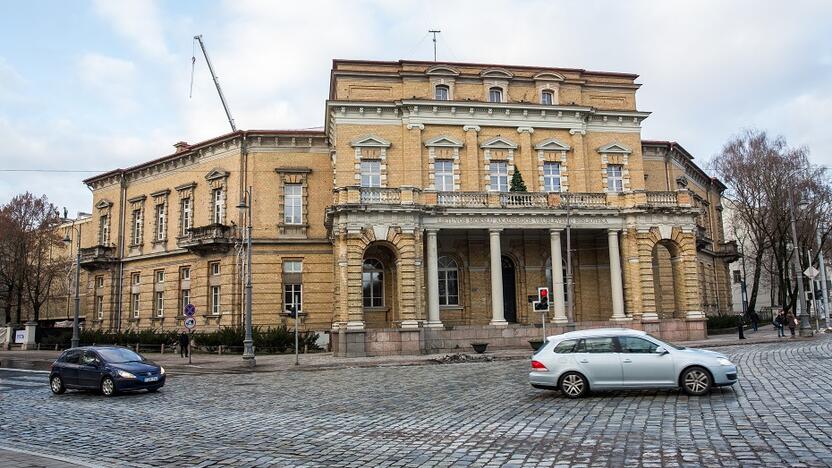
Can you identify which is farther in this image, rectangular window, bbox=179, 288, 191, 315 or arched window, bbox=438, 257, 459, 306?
rectangular window, bbox=179, 288, 191, 315

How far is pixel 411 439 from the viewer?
10109 mm

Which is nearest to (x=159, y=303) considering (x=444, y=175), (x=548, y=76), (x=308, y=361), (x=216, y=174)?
(x=216, y=174)

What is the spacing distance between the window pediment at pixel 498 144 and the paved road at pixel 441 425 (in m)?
20.8

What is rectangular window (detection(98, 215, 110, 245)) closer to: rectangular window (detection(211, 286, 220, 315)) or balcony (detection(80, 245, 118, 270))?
balcony (detection(80, 245, 118, 270))

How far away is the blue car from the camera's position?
18.2m

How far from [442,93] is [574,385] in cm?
2637

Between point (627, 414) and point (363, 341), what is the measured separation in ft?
67.0

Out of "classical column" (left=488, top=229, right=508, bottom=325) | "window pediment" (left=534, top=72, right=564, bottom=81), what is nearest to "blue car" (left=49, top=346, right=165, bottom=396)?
"classical column" (left=488, top=229, right=508, bottom=325)

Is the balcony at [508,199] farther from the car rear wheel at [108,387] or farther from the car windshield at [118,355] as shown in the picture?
the car rear wheel at [108,387]

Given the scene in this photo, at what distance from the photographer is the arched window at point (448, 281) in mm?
37156

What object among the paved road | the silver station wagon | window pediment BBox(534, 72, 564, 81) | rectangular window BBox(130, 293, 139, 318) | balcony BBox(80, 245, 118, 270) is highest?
window pediment BBox(534, 72, 564, 81)

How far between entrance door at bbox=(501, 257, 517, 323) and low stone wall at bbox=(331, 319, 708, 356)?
476 cm

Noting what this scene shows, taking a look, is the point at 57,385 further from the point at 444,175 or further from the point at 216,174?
the point at 216,174

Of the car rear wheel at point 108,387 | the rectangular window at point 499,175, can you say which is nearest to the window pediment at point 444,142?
the rectangular window at point 499,175
